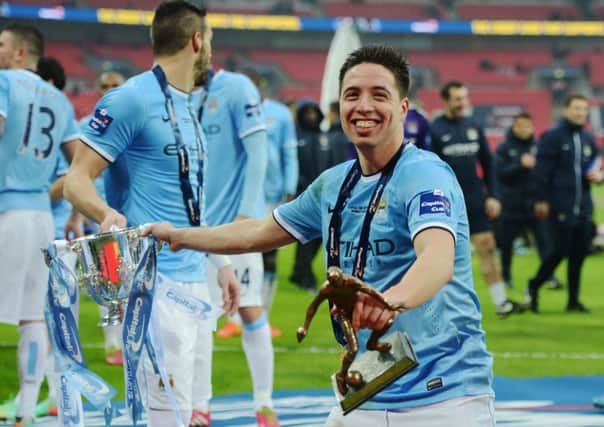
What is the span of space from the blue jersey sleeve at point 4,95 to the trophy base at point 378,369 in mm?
3718

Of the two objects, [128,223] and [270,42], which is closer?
[128,223]

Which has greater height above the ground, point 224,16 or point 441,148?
point 224,16

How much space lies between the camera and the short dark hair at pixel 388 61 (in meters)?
3.14

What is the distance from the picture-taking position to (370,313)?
94.3 inches

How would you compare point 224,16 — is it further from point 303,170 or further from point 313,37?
point 303,170

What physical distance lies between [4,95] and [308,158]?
7.56 meters

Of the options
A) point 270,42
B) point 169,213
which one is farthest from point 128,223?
point 270,42

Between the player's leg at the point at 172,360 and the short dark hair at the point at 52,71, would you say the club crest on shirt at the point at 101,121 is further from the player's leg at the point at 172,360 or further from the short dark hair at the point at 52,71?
the short dark hair at the point at 52,71

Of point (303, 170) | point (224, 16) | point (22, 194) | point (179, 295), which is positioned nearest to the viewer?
point (179, 295)

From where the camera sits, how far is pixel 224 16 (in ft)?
137

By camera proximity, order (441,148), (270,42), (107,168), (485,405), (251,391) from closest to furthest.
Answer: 1. (485,405)
2. (107,168)
3. (251,391)
4. (441,148)
5. (270,42)

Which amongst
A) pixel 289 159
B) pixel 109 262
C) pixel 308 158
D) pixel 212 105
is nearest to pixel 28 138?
pixel 212 105

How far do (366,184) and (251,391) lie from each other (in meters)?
4.11

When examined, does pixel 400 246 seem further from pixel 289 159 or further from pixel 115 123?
pixel 289 159
